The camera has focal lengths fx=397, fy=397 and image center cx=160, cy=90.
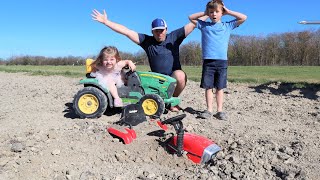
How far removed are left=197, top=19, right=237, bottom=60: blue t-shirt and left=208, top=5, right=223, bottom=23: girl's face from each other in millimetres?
71

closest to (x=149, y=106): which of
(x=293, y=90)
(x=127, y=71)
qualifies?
(x=127, y=71)

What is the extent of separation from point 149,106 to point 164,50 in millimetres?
986

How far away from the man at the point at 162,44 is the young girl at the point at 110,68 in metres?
0.46

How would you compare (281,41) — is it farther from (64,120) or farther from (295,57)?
(64,120)

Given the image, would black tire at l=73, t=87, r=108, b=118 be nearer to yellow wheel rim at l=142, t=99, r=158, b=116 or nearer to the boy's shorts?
yellow wheel rim at l=142, t=99, r=158, b=116

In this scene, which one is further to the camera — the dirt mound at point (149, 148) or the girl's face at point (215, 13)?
the girl's face at point (215, 13)

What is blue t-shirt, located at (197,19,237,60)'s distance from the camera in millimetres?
5520

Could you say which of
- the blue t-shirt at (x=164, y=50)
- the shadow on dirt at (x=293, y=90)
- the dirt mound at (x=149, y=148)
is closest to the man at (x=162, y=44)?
the blue t-shirt at (x=164, y=50)

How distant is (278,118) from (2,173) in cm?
358

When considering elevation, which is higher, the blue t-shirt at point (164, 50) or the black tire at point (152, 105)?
the blue t-shirt at point (164, 50)

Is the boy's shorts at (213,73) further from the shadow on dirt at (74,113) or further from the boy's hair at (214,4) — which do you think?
the shadow on dirt at (74,113)

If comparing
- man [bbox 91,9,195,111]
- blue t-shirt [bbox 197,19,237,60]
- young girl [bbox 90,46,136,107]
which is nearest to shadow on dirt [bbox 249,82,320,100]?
blue t-shirt [bbox 197,19,237,60]

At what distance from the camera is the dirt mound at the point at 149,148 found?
11.5 ft

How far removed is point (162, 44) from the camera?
19.3 ft
